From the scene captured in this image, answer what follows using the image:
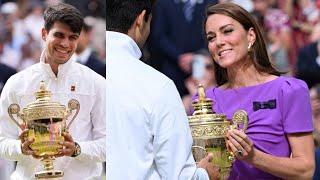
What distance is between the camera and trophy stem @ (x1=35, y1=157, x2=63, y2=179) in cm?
275

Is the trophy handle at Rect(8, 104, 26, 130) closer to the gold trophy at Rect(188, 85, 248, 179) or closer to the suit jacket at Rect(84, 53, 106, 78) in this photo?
the suit jacket at Rect(84, 53, 106, 78)

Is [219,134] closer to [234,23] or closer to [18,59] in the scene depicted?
[234,23]

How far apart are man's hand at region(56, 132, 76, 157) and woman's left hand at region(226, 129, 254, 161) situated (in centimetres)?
47

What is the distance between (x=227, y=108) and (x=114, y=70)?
68 cm

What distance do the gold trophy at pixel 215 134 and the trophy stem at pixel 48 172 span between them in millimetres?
413

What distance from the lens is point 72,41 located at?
289cm

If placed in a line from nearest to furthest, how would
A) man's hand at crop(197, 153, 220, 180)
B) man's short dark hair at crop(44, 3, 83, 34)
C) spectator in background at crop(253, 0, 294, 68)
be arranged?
man's hand at crop(197, 153, 220, 180)
man's short dark hair at crop(44, 3, 83, 34)
spectator in background at crop(253, 0, 294, 68)

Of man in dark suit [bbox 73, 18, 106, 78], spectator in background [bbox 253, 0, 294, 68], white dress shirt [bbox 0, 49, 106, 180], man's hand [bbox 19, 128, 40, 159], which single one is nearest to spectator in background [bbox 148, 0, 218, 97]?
spectator in background [bbox 253, 0, 294, 68]

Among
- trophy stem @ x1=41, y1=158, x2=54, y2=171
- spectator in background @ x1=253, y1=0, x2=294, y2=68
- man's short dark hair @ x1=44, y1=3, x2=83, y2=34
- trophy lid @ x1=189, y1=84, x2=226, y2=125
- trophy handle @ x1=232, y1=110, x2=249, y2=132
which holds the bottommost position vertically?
trophy stem @ x1=41, y1=158, x2=54, y2=171

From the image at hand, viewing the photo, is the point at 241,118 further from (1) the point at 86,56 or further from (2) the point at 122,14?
(1) the point at 86,56

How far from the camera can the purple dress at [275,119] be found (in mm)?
2855

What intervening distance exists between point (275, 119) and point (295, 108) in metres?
0.07

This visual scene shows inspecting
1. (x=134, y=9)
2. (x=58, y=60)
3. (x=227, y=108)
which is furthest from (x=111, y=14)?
(x=227, y=108)

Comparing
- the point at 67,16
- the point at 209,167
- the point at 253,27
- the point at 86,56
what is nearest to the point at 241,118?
the point at 209,167
